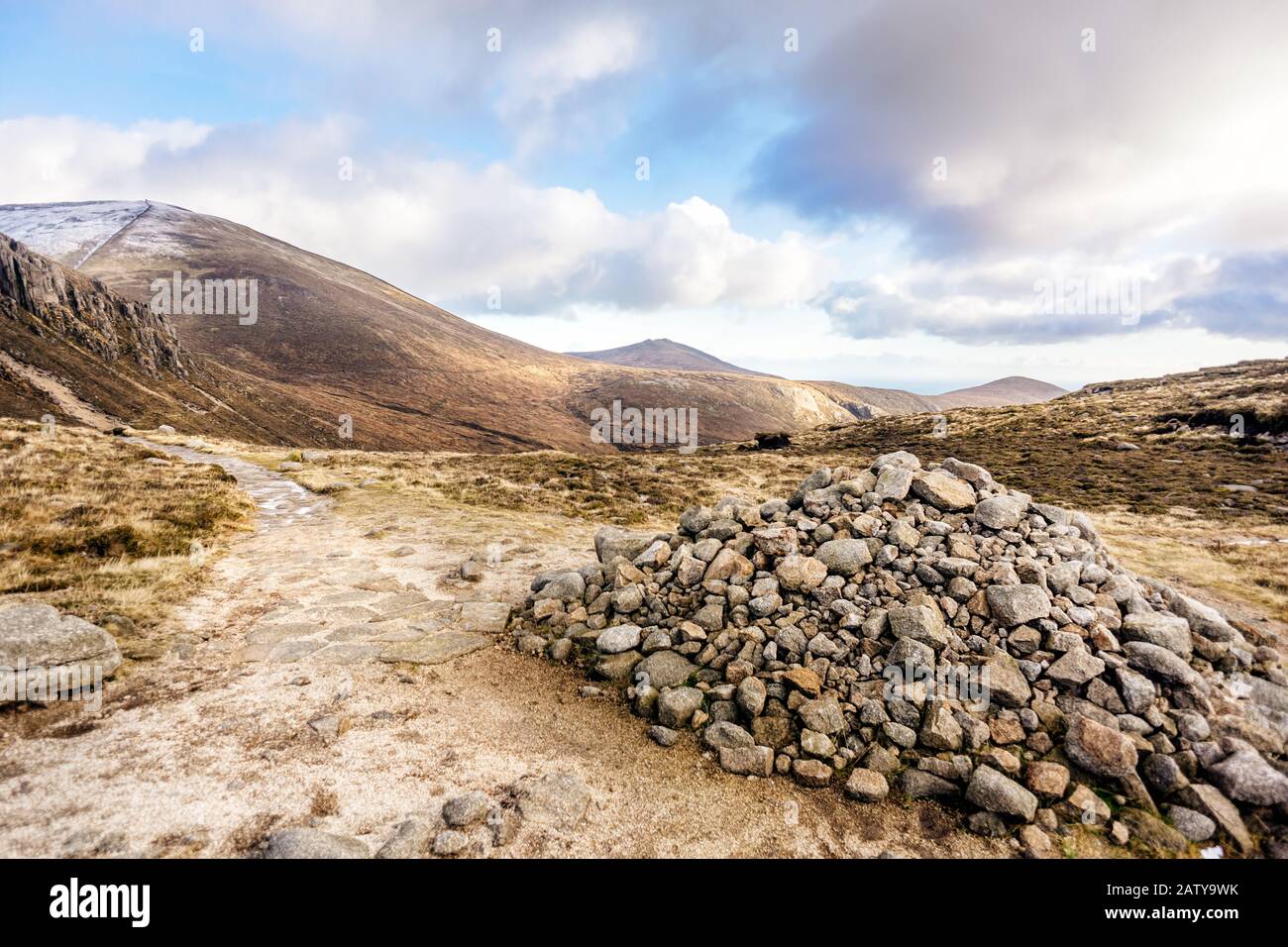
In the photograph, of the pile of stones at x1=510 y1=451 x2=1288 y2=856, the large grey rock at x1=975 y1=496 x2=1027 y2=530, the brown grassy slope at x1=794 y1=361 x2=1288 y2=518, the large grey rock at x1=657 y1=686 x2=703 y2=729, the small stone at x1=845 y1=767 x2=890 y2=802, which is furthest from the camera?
the brown grassy slope at x1=794 y1=361 x2=1288 y2=518

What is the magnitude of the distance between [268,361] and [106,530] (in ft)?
442

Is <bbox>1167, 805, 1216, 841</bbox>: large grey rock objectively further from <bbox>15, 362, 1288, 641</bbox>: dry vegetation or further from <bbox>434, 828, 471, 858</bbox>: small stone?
<bbox>15, 362, 1288, 641</bbox>: dry vegetation

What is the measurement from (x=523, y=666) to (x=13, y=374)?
74756 mm

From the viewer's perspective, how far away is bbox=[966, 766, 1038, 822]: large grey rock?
537 cm

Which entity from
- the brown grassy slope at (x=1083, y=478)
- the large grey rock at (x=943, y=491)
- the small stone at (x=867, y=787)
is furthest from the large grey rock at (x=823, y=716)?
the brown grassy slope at (x=1083, y=478)

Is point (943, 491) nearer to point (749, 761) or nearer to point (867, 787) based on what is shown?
point (867, 787)

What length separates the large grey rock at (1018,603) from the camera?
7089 mm

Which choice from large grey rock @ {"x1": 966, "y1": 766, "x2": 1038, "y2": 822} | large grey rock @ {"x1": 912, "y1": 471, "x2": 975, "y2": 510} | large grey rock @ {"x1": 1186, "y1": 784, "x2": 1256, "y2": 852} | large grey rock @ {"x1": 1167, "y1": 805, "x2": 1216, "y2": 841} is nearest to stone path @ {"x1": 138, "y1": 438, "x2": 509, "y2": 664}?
large grey rock @ {"x1": 966, "y1": 766, "x2": 1038, "y2": 822}

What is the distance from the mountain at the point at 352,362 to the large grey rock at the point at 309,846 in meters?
79.3

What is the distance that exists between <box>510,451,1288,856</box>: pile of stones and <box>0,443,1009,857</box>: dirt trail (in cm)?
53

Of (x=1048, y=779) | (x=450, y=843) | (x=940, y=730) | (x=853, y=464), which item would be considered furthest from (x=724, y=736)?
(x=853, y=464)

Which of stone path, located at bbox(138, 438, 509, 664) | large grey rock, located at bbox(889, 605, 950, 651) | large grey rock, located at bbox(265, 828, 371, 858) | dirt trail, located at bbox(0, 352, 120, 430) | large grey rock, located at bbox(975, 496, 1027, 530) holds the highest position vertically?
dirt trail, located at bbox(0, 352, 120, 430)

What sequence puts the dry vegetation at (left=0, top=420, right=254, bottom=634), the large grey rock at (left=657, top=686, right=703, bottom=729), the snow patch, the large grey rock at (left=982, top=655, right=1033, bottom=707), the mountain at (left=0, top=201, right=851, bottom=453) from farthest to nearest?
the snow patch → the mountain at (left=0, top=201, right=851, bottom=453) → the dry vegetation at (left=0, top=420, right=254, bottom=634) → the large grey rock at (left=657, top=686, right=703, bottom=729) → the large grey rock at (left=982, top=655, right=1033, bottom=707)
